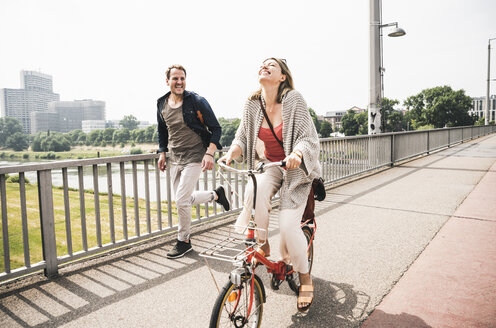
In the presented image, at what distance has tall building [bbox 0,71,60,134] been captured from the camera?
99.7 meters

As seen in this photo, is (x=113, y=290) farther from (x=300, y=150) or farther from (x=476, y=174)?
(x=476, y=174)

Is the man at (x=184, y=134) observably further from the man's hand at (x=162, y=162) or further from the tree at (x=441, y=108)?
the tree at (x=441, y=108)

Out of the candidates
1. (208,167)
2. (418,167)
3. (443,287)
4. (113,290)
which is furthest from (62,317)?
(418,167)

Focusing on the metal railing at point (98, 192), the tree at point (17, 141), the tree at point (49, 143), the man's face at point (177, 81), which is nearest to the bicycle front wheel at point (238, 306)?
the metal railing at point (98, 192)

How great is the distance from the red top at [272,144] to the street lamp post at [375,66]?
9.75 metres

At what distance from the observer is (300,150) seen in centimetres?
244

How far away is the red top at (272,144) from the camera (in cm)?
270

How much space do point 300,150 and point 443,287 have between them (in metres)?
1.95

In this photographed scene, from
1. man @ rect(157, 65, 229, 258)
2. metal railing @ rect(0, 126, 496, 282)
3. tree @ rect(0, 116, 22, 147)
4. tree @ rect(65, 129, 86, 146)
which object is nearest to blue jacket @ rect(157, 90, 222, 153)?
man @ rect(157, 65, 229, 258)

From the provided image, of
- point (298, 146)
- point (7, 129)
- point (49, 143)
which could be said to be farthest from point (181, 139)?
point (49, 143)

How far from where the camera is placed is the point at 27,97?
113312 mm

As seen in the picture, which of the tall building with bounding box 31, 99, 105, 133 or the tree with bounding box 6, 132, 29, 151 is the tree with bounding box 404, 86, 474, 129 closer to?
the tree with bounding box 6, 132, 29, 151

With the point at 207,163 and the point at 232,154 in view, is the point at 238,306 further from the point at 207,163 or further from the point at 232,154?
the point at 207,163

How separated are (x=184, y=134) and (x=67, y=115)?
12097 centimetres
